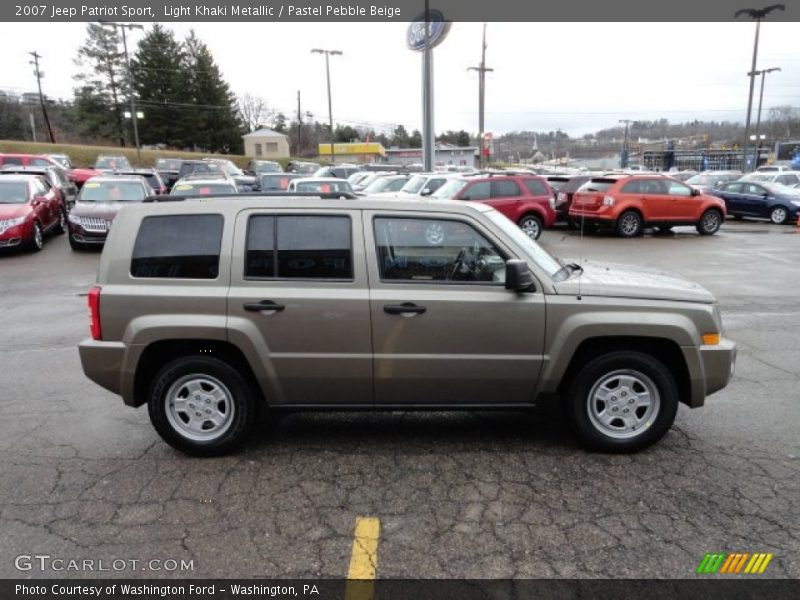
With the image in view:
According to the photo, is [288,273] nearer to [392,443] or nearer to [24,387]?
[392,443]

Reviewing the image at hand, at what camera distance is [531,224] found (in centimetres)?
1529

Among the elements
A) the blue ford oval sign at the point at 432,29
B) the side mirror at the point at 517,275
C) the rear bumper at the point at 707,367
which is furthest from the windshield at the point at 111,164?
the rear bumper at the point at 707,367

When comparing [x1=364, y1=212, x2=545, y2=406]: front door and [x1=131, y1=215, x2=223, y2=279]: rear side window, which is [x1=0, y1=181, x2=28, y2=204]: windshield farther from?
[x1=364, y1=212, x2=545, y2=406]: front door

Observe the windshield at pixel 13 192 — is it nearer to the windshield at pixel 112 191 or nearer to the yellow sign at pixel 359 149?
the windshield at pixel 112 191

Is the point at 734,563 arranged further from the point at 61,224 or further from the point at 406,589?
the point at 61,224

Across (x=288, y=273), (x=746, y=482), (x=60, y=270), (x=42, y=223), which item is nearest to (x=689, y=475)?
(x=746, y=482)

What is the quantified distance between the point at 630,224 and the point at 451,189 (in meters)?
5.54

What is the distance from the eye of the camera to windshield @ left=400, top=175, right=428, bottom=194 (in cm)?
1750

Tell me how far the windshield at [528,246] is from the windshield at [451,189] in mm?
10367

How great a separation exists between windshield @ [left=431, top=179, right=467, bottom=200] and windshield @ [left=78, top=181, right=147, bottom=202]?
7.28 meters

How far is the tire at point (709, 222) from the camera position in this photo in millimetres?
17094

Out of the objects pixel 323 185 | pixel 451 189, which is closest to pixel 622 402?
pixel 451 189

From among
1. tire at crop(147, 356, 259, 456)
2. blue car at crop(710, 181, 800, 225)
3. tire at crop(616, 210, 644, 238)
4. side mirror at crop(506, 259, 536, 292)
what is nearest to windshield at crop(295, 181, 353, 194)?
tire at crop(616, 210, 644, 238)

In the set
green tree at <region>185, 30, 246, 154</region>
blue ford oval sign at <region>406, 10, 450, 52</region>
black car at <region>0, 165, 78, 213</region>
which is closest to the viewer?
black car at <region>0, 165, 78, 213</region>
